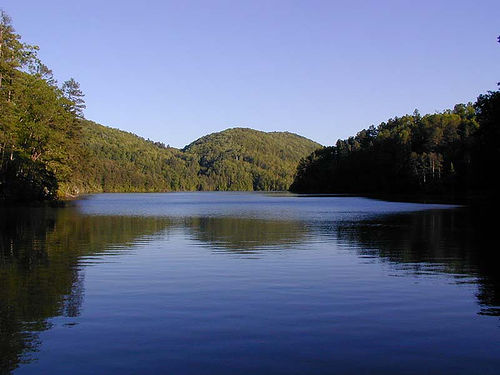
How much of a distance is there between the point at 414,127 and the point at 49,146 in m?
107

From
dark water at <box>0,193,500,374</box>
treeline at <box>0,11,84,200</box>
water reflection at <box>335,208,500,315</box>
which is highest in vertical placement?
treeline at <box>0,11,84,200</box>

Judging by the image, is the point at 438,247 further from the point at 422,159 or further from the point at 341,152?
the point at 341,152

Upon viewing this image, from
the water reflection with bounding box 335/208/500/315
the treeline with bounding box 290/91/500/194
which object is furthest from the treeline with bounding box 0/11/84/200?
the treeline with bounding box 290/91/500/194

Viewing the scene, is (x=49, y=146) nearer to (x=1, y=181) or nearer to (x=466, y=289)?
(x=1, y=181)

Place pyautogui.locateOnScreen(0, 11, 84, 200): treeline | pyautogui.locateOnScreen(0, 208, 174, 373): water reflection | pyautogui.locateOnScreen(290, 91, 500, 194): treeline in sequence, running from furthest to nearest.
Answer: pyautogui.locateOnScreen(290, 91, 500, 194): treeline → pyautogui.locateOnScreen(0, 11, 84, 200): treeline → pyautogui.locateOnScreen(0, 208, 174, 373): water reflection

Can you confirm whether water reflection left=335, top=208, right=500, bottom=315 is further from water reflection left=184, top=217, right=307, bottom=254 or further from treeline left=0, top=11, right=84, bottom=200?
treeline left=0, top=11, right=84, bottom=200

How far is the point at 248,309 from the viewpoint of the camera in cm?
1273

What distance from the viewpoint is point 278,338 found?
10242mm

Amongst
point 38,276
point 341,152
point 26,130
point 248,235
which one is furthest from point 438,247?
point 341,152

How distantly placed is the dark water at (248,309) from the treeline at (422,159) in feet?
189

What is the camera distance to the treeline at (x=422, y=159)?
95719 mm

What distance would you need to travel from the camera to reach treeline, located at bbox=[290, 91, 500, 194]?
95.7m

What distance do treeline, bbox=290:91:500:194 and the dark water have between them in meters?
57.6

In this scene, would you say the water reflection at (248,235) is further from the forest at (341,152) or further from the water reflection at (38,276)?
the forest at (341,152)
